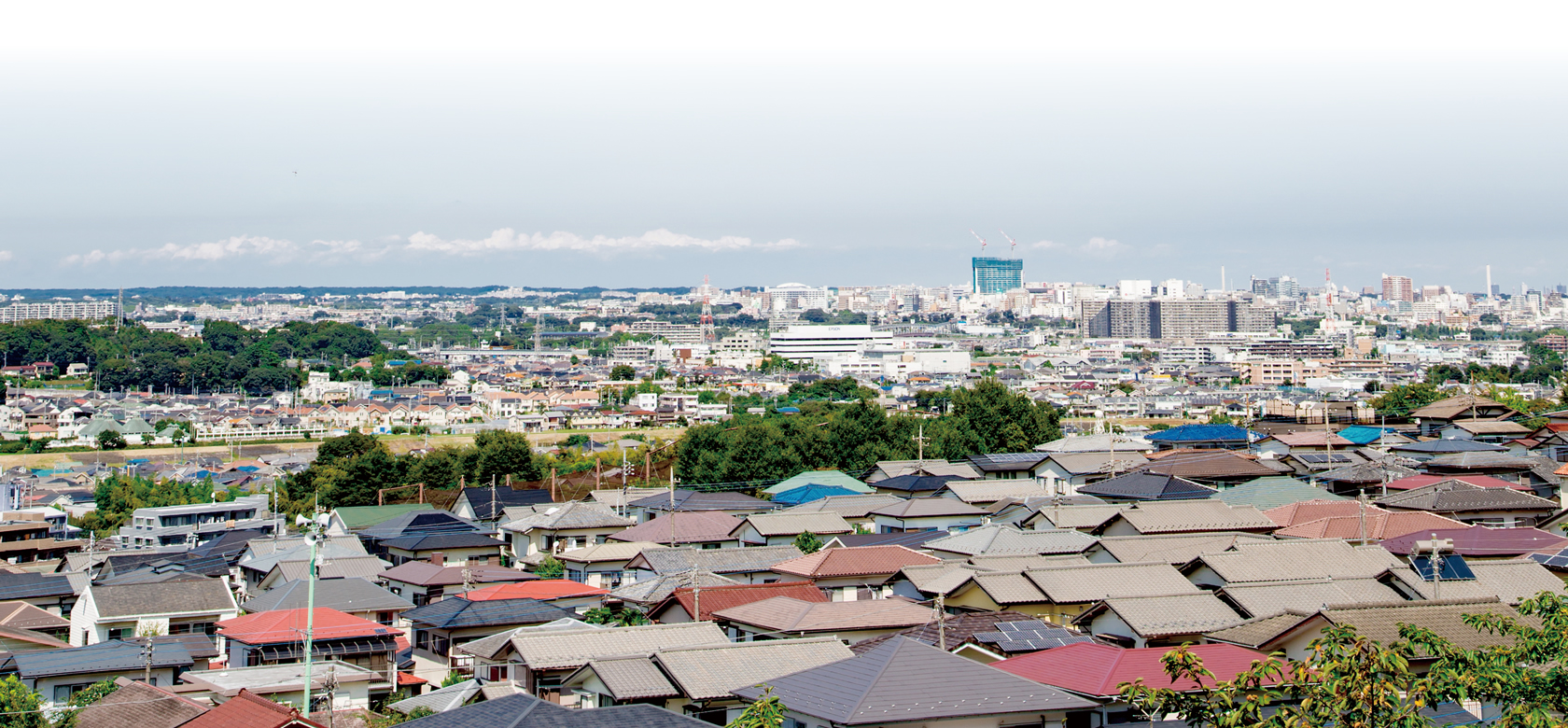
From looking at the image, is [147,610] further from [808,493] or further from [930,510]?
[808,493]

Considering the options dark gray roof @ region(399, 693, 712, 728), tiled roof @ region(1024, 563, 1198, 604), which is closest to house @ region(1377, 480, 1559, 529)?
tiled roof @ region(1024, 563, 1198, 604)

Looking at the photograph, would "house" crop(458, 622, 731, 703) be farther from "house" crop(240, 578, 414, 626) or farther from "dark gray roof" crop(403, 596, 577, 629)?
"house" crop(240, 578, 414, 626)

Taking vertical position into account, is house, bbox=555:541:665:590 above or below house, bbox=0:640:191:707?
below

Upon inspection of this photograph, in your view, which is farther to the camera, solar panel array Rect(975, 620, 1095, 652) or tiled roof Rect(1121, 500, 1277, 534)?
tiled roof Rect(1121, 500, 1277, 534)

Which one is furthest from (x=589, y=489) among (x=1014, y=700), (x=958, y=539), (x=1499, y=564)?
(x=1014, y=700)

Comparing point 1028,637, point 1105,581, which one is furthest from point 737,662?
A: point 1105,581
